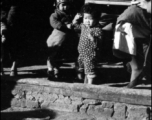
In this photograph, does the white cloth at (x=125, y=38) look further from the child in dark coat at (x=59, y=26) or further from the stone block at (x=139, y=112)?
the child in dark coat at (x=59, y=26)

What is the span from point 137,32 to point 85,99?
1.21 metres

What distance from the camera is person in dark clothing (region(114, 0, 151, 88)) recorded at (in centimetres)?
444

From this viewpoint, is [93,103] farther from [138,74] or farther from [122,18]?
[122,18]

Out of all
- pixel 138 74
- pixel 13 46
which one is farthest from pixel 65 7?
pixel 138 74

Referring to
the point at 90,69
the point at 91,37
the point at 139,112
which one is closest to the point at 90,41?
the point at 91,37

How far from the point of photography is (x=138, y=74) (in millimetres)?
4730

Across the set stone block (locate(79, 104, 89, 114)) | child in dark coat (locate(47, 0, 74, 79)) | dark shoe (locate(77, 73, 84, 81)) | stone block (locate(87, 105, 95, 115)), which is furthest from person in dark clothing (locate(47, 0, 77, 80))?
stone block (locate(87, 105, 95, 115))

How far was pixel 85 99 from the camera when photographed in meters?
4.77

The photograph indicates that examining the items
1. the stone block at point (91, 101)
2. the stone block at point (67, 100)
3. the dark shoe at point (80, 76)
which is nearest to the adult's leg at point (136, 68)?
the stone block at point (91, 101)

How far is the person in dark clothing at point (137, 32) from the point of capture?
4.44m

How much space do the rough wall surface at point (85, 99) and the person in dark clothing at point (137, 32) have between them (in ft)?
1.23

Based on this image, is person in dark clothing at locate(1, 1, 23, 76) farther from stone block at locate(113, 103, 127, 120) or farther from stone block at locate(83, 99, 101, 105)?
stone block at locate(113, 103, 127, 120)

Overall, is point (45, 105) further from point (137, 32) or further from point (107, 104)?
point (137, 32)

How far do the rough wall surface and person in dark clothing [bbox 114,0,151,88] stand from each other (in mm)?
376
